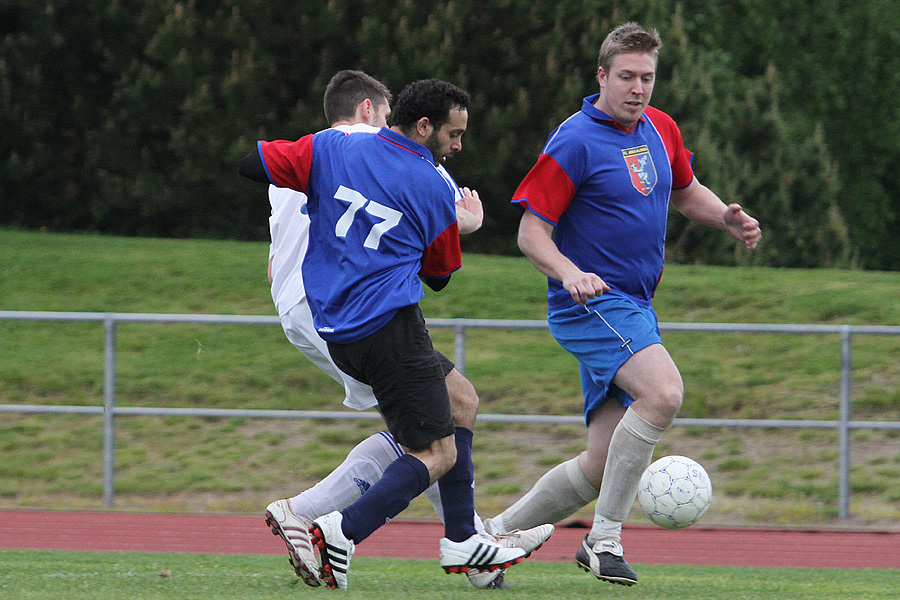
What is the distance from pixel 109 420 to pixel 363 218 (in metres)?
4.46

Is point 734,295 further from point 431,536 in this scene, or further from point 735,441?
point 431,536

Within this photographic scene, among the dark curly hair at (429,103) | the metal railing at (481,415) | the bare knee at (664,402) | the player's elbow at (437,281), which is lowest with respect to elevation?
the metal railing at (481,415)

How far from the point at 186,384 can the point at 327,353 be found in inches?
209

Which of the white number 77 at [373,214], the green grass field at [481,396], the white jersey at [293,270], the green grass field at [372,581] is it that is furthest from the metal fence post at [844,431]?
the white number 77 at [373,214]

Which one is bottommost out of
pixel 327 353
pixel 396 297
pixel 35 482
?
pixel 35 482

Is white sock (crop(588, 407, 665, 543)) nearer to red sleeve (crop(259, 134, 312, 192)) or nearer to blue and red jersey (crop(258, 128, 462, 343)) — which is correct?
blue and red jersey (crop(258, 128, 462, 343))

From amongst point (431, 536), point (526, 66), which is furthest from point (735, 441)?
point (526, 66)

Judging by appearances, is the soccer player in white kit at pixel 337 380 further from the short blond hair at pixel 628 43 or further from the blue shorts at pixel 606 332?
the short blond hair at pixel 628 43

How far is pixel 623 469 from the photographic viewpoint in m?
4.70

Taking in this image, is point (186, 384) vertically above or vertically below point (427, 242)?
below

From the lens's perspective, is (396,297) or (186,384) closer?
(396,297)

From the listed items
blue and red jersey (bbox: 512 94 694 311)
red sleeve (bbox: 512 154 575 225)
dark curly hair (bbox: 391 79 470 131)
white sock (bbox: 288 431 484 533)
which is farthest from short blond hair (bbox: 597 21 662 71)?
white sock (bbox: 288 431 484 533)

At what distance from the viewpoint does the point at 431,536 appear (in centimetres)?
721

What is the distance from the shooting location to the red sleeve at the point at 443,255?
4410mm
